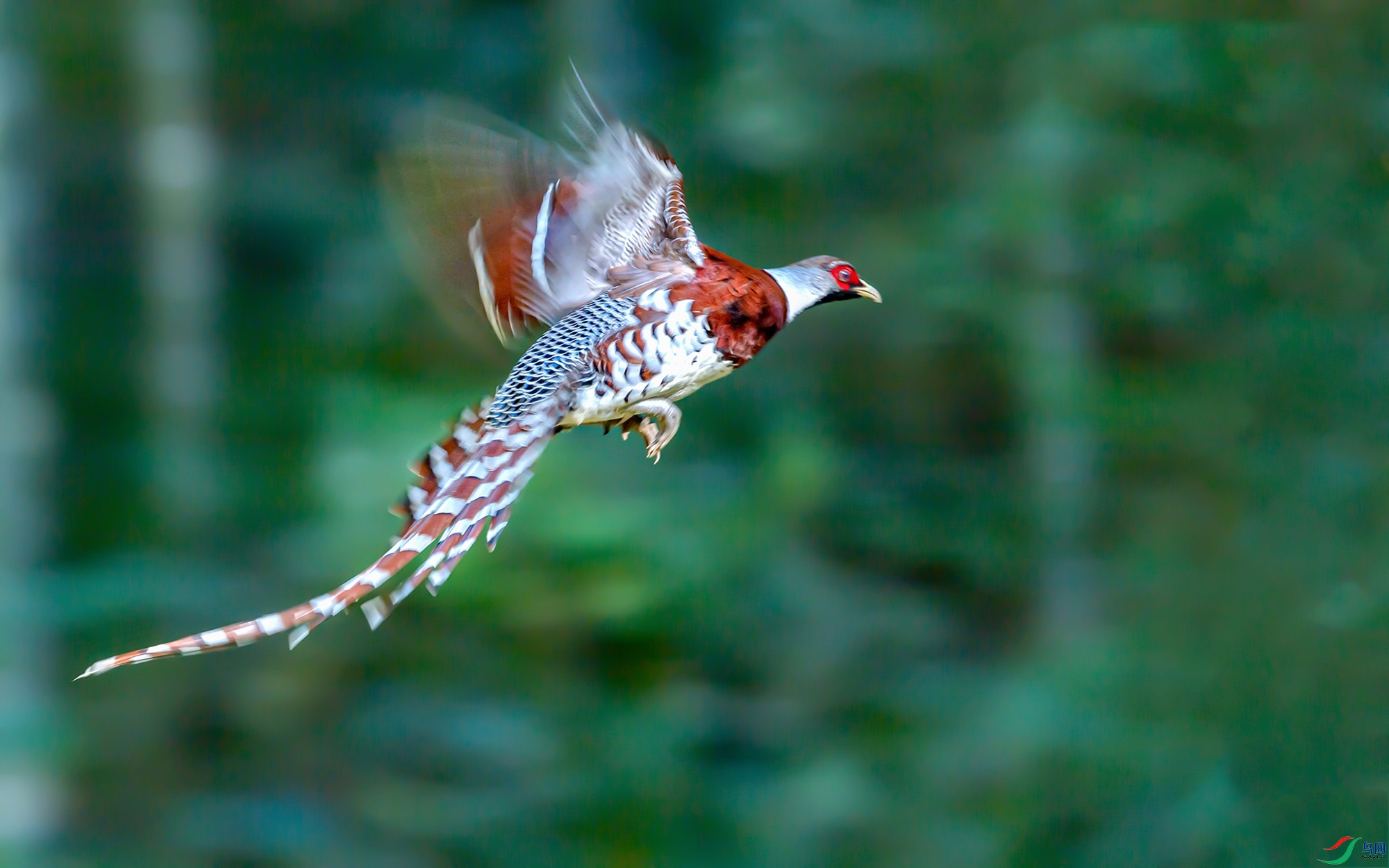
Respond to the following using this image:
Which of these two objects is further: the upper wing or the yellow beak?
the yellow beak

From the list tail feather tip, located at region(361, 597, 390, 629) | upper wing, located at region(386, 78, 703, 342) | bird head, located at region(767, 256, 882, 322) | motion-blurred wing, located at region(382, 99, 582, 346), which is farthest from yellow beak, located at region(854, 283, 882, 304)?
tail feather tip, located at region(361, 597, 390, 629)

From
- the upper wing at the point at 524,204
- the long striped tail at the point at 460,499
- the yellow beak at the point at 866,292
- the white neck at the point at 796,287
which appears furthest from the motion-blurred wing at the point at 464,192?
the yellow beak at the point at 866,292

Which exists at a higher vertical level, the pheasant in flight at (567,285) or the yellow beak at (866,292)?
the yellow beak at (866,292)

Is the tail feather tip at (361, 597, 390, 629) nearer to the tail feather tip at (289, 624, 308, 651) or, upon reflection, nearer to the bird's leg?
the tail feather tip at (289, 624, 308, 651)

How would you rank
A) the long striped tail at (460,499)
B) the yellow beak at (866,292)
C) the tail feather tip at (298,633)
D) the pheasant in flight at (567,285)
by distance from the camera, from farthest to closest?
the yellow beak at (866,292) → the pheasant in flight at (567,285) → the long striped tail at (460,499) → the tail feather tip at (298,633)

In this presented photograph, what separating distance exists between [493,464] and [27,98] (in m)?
Result: 3.58

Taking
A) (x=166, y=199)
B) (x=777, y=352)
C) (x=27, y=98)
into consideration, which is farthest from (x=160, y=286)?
(x=777, y=352)

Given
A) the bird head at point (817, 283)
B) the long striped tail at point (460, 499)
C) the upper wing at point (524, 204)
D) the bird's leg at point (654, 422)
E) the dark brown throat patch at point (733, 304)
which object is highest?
the bird head at point (817, 283)

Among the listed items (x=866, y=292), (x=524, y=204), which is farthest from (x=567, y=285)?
(x=866, y=292)

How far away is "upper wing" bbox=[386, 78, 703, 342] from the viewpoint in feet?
4.16

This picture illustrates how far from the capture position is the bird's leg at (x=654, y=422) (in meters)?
1.34

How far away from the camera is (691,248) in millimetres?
1318

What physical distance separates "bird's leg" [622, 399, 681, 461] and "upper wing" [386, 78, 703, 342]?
0.17 meters

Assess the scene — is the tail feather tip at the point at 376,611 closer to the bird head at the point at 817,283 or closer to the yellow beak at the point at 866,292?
the bird head at the point at 817,283
